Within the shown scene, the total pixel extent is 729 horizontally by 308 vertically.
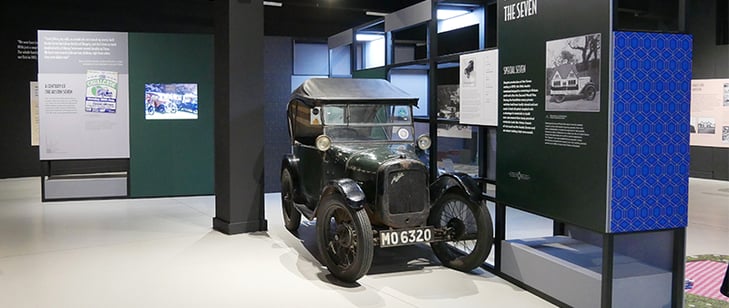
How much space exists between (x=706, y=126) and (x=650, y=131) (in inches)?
358

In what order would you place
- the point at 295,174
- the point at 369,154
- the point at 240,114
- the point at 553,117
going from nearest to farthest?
1. the point at 553,117
2. the point at 369,154
3. the point at 295,174
4. the point at 240,114

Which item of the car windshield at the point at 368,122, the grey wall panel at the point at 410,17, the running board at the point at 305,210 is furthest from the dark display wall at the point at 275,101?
the car windshield at the point at 368,122

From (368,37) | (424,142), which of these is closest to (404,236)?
(424,142)

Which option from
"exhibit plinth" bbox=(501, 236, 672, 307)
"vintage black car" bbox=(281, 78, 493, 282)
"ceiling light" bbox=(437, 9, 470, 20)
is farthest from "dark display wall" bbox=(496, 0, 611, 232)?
"ceiling light" bbox=(437, 9, 470, 20)

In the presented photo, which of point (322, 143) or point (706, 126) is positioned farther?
point (706, 126)

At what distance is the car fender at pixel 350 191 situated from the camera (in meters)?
4.82

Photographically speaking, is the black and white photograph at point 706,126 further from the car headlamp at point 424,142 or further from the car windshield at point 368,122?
the car headlamp at point 424,142

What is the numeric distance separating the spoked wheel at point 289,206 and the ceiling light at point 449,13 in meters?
2.35

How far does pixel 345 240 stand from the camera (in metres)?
5.08

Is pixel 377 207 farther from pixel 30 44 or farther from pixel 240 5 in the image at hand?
pixel 30 44

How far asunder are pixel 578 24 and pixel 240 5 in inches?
160

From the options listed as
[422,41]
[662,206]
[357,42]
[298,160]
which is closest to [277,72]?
[357,42]

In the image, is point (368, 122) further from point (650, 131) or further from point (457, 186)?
point (650, 131)

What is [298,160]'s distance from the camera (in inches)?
265
